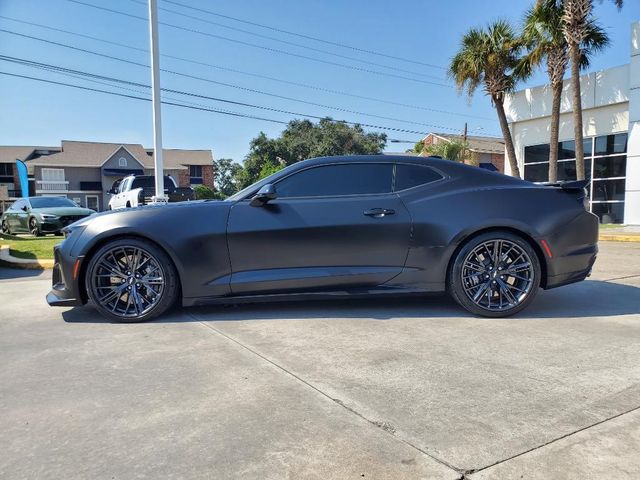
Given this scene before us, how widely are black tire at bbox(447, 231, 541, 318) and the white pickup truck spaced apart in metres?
10.3

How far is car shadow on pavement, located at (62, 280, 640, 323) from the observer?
14.9 feet

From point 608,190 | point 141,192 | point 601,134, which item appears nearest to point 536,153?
point 601,134

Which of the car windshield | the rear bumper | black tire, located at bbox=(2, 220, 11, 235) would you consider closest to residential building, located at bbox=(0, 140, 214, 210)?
black tire, located at bbox=(2, 220, 11, 235)

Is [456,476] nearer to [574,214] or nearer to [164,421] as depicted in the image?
[164,421]

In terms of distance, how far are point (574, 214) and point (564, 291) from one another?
1499mm

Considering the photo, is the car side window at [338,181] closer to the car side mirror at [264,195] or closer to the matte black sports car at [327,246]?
the matte black sports car at [327,246]

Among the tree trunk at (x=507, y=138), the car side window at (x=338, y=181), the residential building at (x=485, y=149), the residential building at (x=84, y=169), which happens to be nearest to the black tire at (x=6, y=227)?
the car side window at (x=338, y=181)

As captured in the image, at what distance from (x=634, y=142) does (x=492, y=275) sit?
53.2 feet

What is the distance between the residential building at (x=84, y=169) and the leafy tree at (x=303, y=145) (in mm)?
8494

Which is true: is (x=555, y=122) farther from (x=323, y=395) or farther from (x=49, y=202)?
(x=323, y=395)

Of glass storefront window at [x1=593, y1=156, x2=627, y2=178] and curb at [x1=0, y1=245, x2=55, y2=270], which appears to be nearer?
curb at [x1=0, y1=245, x2=55, y2=270]

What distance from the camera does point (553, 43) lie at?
17.2 metres

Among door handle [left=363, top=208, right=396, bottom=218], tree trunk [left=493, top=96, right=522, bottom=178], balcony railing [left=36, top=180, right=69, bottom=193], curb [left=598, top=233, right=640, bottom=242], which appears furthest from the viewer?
balcony railing [left=36, top=180, right=69, bottom=193]

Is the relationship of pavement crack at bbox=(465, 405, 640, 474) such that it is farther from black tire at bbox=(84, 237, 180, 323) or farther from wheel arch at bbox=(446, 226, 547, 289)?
black tire at bbox=(84, 237, 180, 323)
